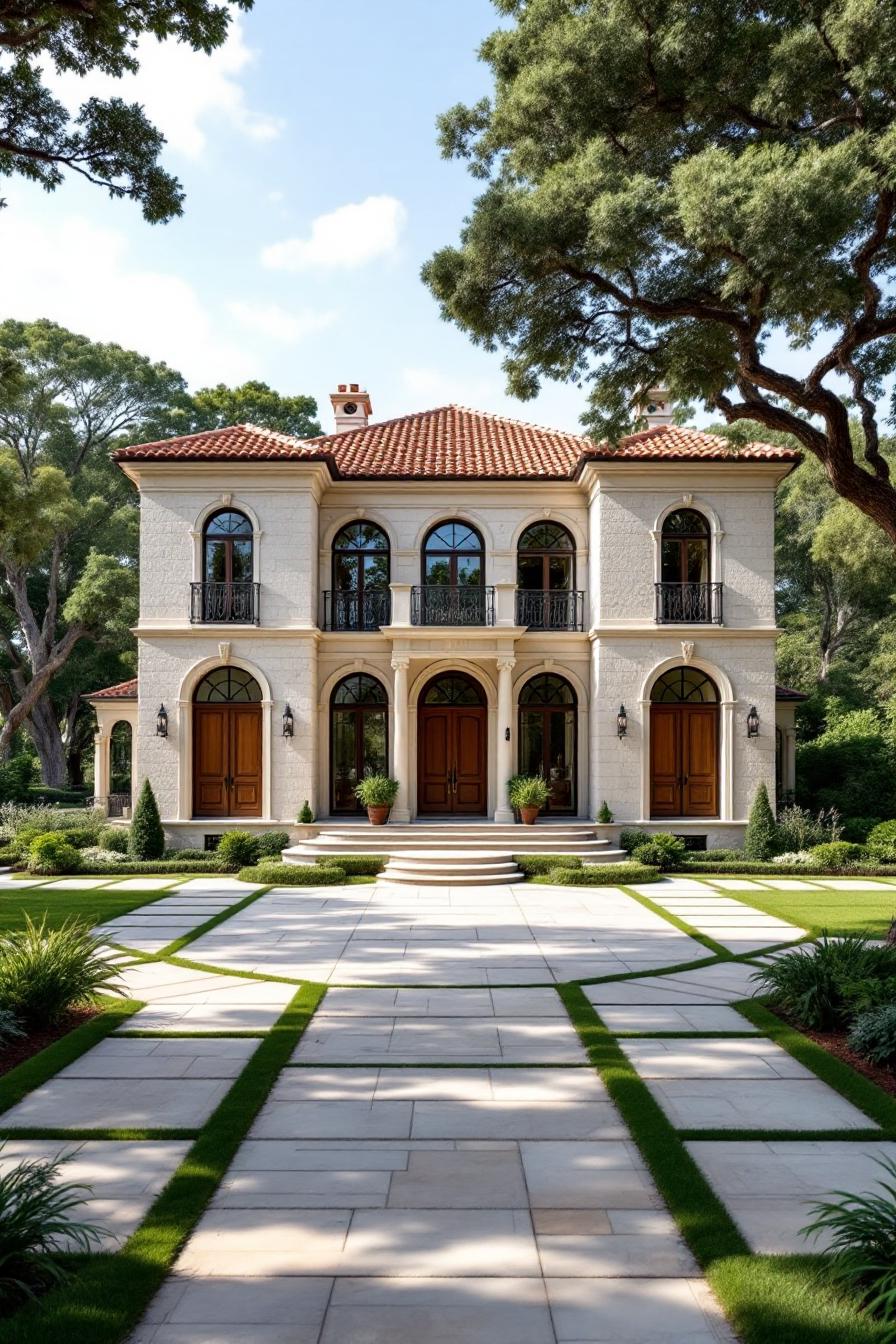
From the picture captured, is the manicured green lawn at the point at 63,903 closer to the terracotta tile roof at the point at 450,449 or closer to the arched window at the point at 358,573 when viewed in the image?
the arched window at the point at 358,573

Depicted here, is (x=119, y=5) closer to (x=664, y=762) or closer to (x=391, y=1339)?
(x=391, y=1339)

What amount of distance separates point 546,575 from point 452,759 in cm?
472

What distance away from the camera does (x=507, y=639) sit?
1931 cm

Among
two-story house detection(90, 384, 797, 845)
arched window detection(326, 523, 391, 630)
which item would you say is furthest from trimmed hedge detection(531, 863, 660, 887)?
arched window detection(326, 523, 391, 630)

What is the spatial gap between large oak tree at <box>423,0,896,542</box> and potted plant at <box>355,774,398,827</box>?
366 inches

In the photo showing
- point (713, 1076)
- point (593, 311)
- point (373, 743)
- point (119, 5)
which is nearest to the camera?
point (713, 1076)

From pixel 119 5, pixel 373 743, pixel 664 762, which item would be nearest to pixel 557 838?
pixel 664 762

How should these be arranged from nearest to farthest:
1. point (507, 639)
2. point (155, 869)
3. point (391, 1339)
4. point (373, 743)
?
point (391, 1339) → point (155, 869) → point (507, 639) → point (373, 743)

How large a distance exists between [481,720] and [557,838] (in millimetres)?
3743

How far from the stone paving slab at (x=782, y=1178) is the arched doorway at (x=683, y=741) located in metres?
14.3

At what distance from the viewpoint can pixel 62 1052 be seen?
695 centimetres

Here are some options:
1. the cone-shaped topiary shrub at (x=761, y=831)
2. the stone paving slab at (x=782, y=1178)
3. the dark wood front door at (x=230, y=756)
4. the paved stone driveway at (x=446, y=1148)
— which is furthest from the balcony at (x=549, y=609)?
the stone paving slab at (x=782, y=1178)

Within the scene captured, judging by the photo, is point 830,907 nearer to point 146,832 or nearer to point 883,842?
point 883,842

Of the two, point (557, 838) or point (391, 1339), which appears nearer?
point (391, 1339)
